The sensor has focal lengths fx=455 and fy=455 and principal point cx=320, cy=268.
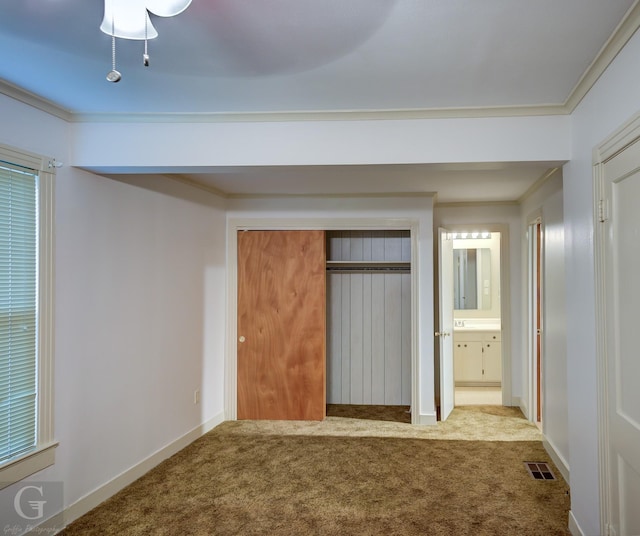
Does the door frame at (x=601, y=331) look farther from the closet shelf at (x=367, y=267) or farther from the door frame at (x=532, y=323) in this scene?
the closet shelf at (x=367, y=267)

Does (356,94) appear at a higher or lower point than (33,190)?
higher

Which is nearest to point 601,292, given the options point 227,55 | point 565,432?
point 565,432

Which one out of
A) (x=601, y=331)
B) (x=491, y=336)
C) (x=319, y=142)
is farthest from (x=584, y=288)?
(x=491, y=336)

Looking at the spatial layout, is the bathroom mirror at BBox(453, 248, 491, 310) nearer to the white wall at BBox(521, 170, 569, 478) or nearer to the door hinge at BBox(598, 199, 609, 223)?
the white wall at BBox(521, 170, 569, 478)

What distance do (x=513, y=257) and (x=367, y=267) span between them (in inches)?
63.9

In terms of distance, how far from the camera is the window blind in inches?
90.2

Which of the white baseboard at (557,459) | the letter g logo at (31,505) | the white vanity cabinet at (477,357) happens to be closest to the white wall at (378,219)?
the white baseboard at (557,459)

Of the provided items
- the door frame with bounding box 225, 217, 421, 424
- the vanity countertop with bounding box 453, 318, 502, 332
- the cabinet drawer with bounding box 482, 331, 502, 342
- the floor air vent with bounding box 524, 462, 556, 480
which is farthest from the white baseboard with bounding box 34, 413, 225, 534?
the cabinet drawer with bounding box 482, 331, 502, 342

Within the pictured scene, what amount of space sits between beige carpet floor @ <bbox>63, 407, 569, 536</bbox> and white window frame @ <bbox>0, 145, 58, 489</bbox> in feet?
1.72

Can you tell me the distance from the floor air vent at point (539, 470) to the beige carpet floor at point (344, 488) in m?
0.07

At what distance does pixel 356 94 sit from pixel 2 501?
8.80 ft

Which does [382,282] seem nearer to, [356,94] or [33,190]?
[356,94]

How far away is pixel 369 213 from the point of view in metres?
4.57

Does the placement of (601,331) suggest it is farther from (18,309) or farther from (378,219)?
(18,309)
